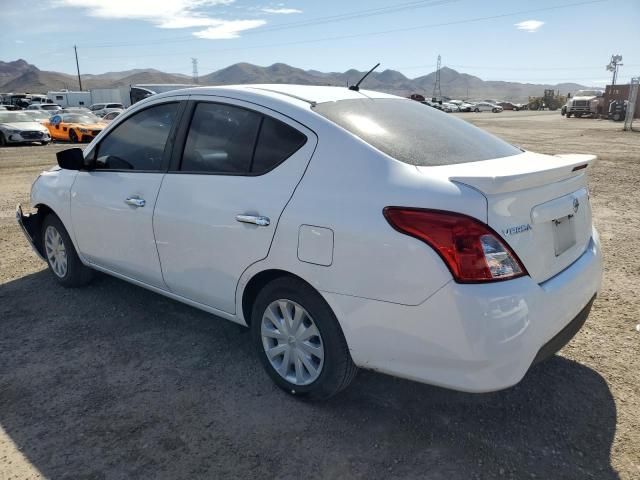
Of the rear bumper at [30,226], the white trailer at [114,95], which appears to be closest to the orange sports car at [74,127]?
the rear bumper at [30,226]

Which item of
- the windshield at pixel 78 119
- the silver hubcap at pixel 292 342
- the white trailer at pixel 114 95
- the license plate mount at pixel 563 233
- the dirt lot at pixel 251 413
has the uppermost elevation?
the white trailer at pixel 114 95

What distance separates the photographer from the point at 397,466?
7.71 feet

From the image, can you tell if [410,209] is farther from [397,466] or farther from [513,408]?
[513,408]

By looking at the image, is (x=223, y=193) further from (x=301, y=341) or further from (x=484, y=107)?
(x=484, y=107)

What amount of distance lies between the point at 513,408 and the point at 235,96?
2408 mm

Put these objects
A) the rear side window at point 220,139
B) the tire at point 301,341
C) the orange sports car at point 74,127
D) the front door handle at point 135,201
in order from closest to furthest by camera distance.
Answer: the tire at point 301,341, the rear side window at point 220,139, the front door handle at point 135,201, the orange sports car at point 74,127

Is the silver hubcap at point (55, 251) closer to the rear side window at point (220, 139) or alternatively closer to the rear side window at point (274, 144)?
the rear side window at point (220, 139)

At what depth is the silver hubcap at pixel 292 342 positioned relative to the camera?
2.70m

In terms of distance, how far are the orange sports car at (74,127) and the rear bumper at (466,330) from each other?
64.5 ft

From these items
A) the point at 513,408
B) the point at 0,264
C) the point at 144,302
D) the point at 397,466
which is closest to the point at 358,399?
the point at 397,466

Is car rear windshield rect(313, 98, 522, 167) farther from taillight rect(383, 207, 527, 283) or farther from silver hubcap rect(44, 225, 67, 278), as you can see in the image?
silver hubcap rect(44, 225, 67, 278)

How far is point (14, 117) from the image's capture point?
20.8 m

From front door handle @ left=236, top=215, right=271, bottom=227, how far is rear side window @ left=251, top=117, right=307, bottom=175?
0.26 metres

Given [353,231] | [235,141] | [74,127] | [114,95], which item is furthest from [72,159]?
[114,95]
